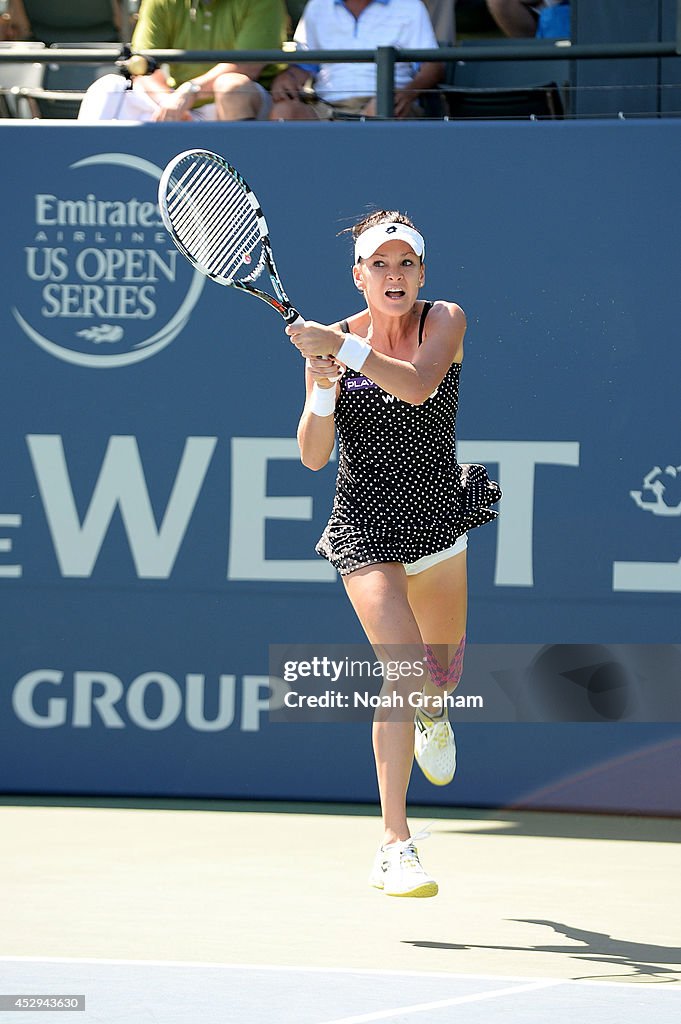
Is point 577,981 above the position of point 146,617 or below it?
below

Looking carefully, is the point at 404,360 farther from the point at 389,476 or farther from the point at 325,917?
the point at 325,917

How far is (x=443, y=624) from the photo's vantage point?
15.6ft

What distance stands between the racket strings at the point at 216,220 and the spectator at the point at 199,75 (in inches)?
59.2

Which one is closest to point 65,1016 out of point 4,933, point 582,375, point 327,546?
point 4,933

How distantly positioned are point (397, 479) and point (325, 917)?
1216 mm

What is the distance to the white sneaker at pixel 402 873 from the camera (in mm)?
4133

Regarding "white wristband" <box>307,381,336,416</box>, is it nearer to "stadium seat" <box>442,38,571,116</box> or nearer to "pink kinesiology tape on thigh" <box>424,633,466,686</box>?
"pink kinesiology tape on thigh" <box>424,633,466,686</box>

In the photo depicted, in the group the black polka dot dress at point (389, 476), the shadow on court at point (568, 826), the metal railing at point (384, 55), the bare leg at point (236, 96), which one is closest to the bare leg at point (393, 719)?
the black polka dot dress at point (389, 476)

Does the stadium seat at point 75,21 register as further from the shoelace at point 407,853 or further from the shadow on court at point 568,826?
the shoelace at point 407,853

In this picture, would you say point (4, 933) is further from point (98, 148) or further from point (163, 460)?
point (98, 148)

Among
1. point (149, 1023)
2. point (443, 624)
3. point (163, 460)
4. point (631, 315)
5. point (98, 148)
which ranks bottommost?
point (149, 1023)

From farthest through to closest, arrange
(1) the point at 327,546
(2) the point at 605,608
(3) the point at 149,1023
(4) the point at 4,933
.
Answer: (2) the point at 605,608
(1) the point at 327,546
(4) the point at 4,933
(3) the point at 149,1023

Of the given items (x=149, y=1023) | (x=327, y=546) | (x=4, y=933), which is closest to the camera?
(x=149, y=1023)

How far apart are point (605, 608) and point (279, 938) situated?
228 centimetres
